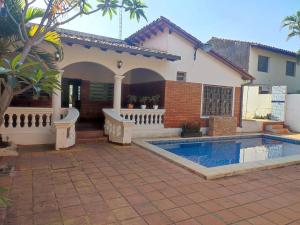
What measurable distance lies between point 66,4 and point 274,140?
13.5 m

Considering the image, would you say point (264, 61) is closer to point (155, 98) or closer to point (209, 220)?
point (155, 98)

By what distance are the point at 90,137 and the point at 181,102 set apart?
5.21 metres

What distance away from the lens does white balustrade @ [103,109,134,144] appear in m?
9.70

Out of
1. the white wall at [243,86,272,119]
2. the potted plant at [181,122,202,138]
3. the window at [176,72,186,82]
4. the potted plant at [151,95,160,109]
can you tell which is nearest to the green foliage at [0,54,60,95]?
the potted plant at [151,95,160,109]

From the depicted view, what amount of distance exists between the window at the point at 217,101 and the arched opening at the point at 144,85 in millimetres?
2900

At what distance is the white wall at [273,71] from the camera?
72.0 feet

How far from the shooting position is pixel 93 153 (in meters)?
8.34

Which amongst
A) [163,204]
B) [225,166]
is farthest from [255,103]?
[163,204]

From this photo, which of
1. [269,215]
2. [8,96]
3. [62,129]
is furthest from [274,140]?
[8,96]

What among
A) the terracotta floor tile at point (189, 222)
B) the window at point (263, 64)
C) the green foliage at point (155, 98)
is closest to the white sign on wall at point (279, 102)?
the window at point (263, 64)

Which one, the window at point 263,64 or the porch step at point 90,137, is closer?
the porch step at point 90,137

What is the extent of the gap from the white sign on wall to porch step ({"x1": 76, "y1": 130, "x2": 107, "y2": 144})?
47.1ft

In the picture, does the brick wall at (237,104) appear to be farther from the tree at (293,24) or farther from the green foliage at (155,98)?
the tree at (293,24)

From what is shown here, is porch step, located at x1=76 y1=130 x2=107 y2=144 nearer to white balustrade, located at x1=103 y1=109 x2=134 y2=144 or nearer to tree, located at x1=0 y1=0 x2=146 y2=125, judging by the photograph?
white balustrade, located at x1=103 y1=109 x2=134 y2=144
